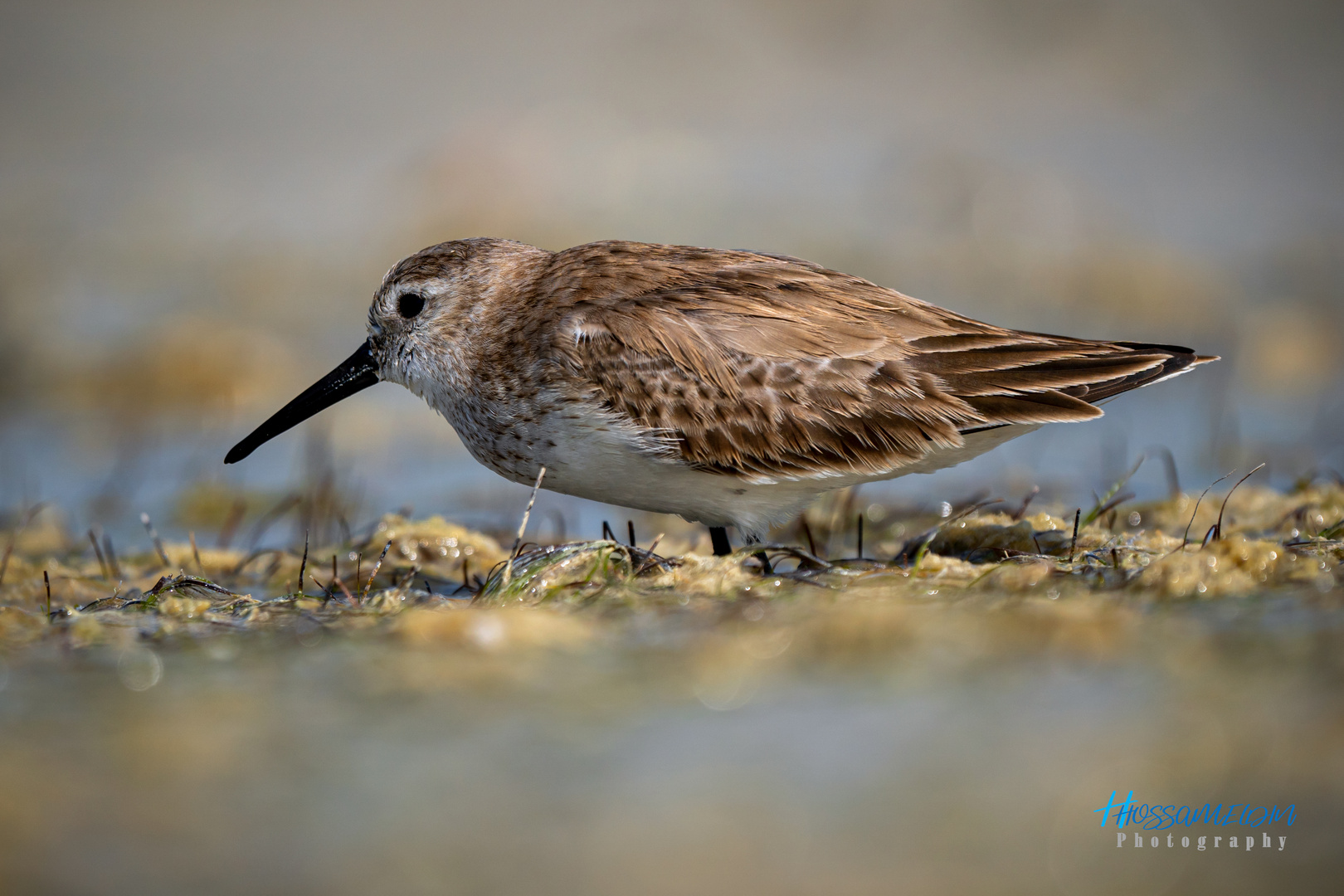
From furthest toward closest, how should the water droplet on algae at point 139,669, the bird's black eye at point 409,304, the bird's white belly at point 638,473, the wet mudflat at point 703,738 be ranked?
the bird's black eye at point 409,304 → the bird's white belly at point 638,473 → the water droplet on algae at point 139,669 → the wet mudflat at point 703,738

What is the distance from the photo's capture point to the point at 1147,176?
15.1 meters

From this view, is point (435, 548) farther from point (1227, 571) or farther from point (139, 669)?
point (1227, 571)

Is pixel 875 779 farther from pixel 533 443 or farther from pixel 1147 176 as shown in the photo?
pixel 1147 176

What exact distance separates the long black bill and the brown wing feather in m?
1.26

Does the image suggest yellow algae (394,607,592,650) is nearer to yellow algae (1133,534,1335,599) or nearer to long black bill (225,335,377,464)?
yellow algae (1133,534,1335,599)

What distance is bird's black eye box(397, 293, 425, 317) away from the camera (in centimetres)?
641

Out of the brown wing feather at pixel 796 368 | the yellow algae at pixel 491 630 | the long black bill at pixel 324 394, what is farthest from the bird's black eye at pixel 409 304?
the yellow algae at pixel 491 630

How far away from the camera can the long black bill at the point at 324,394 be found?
668 cm

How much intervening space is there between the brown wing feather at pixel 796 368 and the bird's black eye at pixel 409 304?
78 centimetres

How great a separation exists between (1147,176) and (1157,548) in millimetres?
10865

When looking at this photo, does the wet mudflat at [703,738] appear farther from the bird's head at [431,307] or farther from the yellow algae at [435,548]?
the bird's head at [431,307]

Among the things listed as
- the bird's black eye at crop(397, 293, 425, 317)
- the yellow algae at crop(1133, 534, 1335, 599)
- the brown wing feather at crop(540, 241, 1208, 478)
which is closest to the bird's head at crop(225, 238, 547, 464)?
the bird's black eye at crop(397, 293, 425, 317)

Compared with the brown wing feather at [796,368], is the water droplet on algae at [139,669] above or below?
below

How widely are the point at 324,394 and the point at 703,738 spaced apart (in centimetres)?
403
